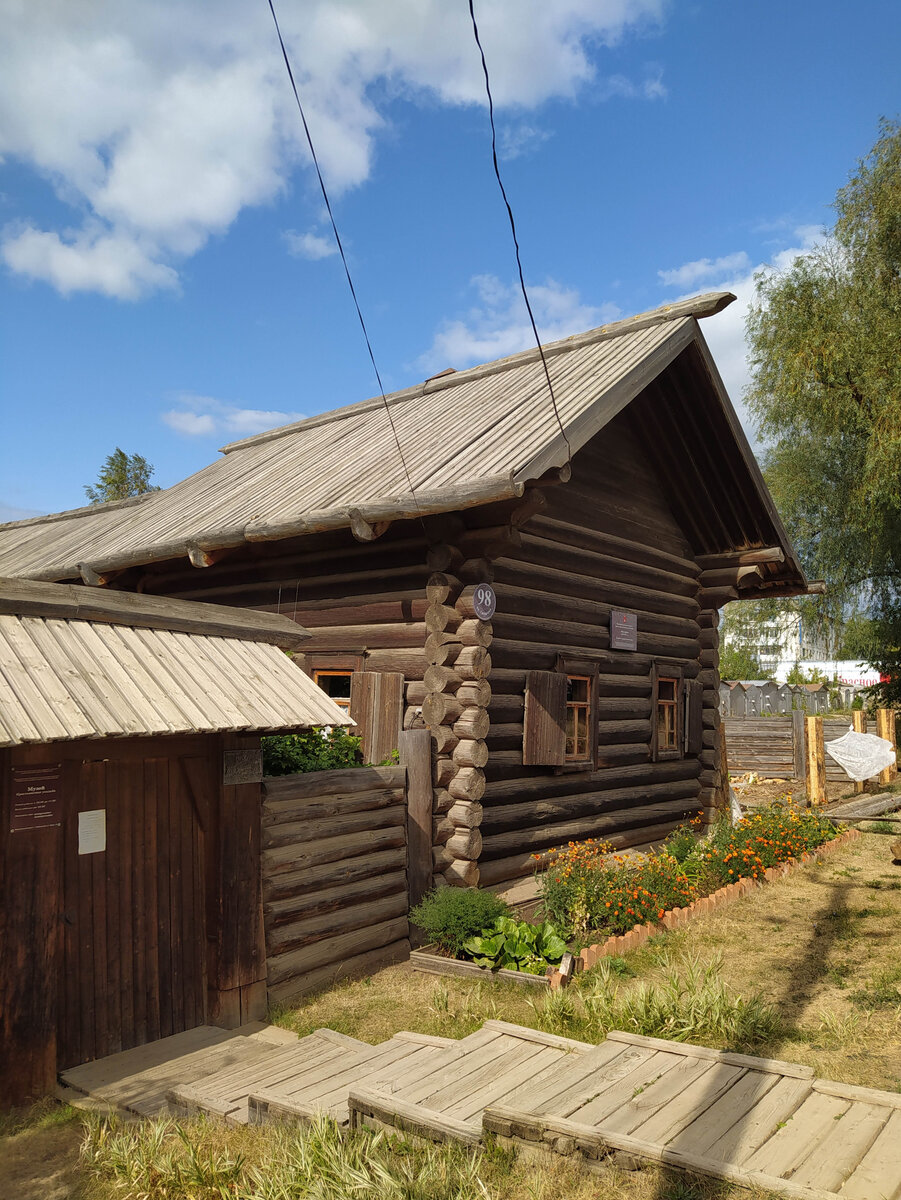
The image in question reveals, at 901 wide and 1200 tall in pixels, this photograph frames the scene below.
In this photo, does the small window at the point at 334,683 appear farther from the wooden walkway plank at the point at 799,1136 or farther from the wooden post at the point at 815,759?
the wooden post at the point at 815,759

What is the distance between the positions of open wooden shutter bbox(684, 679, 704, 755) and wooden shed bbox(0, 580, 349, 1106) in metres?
7.89

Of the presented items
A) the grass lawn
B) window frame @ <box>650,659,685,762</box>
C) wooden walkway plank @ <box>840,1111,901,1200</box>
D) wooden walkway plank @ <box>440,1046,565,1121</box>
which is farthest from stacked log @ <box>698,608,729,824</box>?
wooden walkway plank @ <box>840,1111,901,1200</box>

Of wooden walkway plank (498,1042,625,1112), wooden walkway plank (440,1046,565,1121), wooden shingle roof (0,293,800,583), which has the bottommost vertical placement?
wooden walkway plank (440,1046,565,1121)

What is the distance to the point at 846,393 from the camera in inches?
882

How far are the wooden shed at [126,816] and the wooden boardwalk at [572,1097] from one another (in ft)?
1.59

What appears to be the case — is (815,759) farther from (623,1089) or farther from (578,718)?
(623,1089)

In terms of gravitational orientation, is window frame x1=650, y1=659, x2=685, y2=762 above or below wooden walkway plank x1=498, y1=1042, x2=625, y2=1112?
above

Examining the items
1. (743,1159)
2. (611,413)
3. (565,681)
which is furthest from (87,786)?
(611,413)

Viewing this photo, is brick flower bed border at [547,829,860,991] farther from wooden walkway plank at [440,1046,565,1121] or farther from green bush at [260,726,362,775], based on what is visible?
green bush at [260,726,362,775]

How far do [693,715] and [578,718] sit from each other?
3394 millimetres

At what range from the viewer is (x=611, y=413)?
9.95 metres

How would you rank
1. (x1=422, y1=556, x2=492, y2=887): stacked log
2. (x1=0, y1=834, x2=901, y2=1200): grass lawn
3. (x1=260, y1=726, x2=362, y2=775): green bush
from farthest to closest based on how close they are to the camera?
1. (x1=422, y1=556, x2=492, y2=887): stacked log
2. (x1=260, y1=726, x2=362, y2=775): green bush
3. (x1=0, y1=834, x2=901, y2=1200): grass lawn

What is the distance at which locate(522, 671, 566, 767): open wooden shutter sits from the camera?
9.97 meters

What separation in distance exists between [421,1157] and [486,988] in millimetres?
3407
